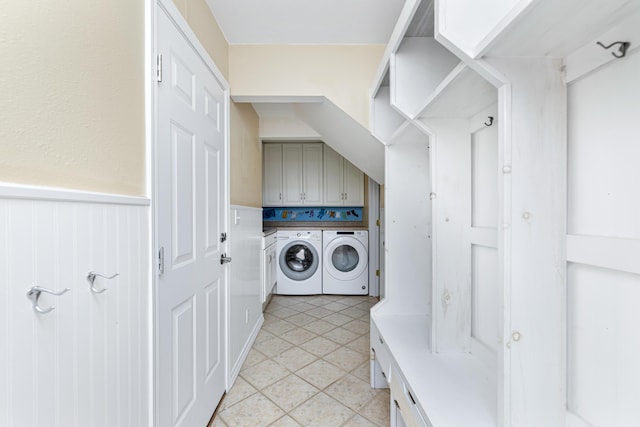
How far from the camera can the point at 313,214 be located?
438 centimetres

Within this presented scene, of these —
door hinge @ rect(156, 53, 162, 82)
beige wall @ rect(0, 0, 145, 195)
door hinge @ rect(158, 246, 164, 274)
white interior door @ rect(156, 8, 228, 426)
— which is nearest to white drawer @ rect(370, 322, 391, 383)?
white interior door @ rect(156, 8, 228, 426)

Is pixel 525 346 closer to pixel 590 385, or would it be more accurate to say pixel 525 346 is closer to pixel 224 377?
pixel 590 385

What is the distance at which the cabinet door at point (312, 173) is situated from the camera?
411cm

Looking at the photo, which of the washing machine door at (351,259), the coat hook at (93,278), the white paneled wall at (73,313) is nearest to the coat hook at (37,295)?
the white paneled wall at (73,313)

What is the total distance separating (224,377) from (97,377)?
3.93 feet

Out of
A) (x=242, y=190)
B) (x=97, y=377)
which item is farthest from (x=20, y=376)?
(x=242, y=190)

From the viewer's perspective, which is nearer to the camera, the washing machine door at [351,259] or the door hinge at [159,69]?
the door hinge at [159,69]

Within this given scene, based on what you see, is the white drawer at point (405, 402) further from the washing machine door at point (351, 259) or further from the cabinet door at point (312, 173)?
the cabinet door at point (312, 173)

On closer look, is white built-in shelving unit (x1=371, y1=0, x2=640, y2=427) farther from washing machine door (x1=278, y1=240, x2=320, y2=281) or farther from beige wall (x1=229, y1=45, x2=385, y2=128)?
washing machine door (x1=278, y1=240, x2=320, y2=281)

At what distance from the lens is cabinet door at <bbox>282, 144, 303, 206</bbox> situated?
4109 millimetres

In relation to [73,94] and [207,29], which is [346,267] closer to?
[207,29]

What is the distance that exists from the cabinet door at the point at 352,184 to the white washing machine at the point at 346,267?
1.93 ft

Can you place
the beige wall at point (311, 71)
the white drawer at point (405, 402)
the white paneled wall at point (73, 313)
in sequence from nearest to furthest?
the white paneled wall at point (73, 313)
the white drawer at point (405, 402)
the beige wall at point (311, 71)

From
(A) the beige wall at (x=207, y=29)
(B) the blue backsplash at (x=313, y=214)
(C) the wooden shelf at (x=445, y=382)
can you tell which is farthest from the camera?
(B) the blue backsplash at (x=313, y=214)
